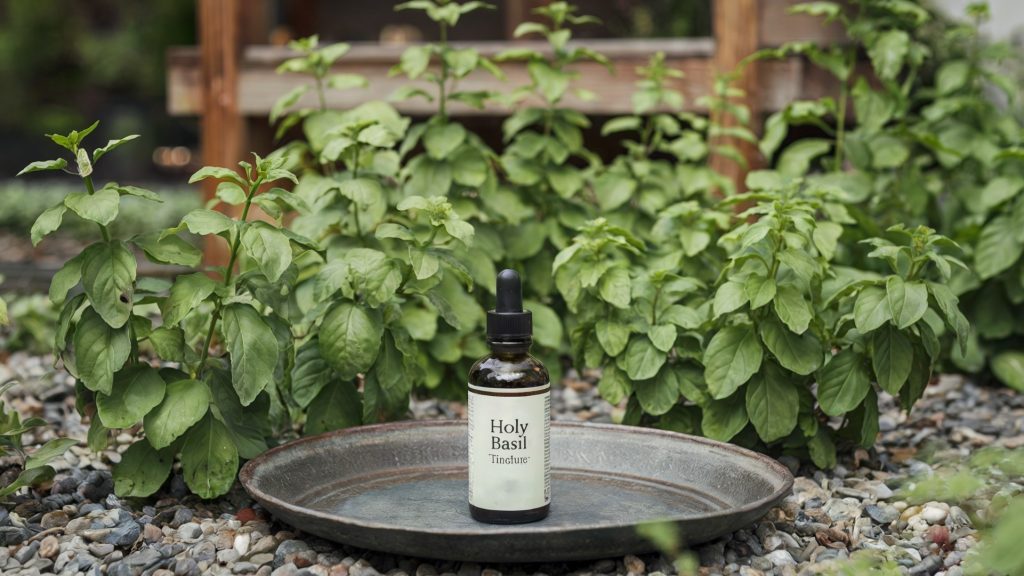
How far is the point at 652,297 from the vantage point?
8.49 feet

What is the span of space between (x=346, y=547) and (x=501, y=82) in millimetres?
2633

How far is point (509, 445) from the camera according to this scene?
185cm

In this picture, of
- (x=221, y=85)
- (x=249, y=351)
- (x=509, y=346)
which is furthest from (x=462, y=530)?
(x=221, y=85)

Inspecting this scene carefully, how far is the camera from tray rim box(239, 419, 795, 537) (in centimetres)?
171

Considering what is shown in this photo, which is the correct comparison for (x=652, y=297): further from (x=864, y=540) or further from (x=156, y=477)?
(x=156, y=477)

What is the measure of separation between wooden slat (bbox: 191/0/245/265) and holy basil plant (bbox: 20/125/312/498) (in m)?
2.32

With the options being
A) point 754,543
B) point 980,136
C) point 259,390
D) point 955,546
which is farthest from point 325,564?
point 980,136

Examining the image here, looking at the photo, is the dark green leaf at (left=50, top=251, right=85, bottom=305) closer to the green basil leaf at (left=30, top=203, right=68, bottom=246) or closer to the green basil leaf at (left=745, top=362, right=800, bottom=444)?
the green basil leaf at (left=30, top=203, right=68, bottom=246)

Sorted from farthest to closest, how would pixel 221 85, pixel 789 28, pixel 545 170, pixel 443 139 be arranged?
pixel 221 85 < pixel 789 28 < pixel 545 170 < pixel 443 139

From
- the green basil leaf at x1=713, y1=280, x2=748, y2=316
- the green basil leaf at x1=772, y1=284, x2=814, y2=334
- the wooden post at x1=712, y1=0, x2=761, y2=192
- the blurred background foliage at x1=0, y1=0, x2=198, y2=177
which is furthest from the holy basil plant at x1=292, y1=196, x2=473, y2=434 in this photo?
the blurred background foliage at x1=0, y1=0, x2=198, y2=177

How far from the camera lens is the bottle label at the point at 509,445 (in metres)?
1.85

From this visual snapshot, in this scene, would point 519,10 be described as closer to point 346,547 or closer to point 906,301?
point 906,301

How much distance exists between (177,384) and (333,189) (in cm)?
76

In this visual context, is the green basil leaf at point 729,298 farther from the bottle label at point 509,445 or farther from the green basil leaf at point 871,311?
the bottle label at point 509,445
